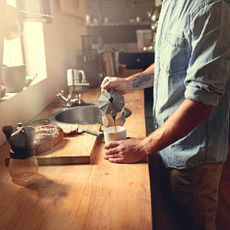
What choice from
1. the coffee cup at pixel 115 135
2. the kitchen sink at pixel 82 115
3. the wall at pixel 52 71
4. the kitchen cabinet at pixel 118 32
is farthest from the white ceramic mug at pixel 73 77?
the kitchen cabinet at pixel 118 32

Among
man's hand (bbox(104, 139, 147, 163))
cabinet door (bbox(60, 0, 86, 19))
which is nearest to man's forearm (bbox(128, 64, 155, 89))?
man's hand (bbox(104, 139, 147, 163))

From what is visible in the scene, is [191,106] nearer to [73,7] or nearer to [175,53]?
[175,53]

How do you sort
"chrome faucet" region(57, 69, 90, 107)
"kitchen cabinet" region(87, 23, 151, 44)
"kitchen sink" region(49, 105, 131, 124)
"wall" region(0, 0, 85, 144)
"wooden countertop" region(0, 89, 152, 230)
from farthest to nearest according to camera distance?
"kitchen cabinet" region(87, 23, 151, 44) → "chrome faucet" region(57, 69, 90, 107) → "kitchen sink" region(49, 105, 131, 124) → "wall" region(0, 0, 85, 144) → "wooden countertop" region(0, 89, 152, 230)

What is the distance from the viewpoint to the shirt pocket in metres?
1.01

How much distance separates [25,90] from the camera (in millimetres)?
A: 1526

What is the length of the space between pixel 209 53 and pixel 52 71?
138cm

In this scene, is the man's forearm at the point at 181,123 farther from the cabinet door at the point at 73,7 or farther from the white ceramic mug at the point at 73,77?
the cabinet door at the point at 73,7

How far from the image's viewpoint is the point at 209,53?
0.88 meters

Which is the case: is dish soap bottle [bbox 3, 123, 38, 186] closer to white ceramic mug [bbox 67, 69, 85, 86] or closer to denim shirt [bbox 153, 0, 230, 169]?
denim shirt [bbox 153, 0, 230, 169]

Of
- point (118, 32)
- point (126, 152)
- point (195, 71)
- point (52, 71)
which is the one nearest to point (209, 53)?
point (195, 71)

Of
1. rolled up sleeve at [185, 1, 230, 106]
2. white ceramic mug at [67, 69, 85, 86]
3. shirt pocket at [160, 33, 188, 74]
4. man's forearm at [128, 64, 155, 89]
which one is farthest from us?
white ceramic mug at [67, 69, 85, 86]

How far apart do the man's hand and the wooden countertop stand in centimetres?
2

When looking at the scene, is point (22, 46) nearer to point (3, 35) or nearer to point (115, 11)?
point (3, 35)

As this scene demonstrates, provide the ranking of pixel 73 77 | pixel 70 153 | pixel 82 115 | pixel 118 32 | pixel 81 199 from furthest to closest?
1. pixel 118 32
2. pixel 73 77
3. pixel 82 115
4. pixel 70 153
5. pixel 81 199
